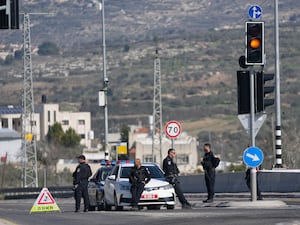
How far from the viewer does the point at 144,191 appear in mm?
34281

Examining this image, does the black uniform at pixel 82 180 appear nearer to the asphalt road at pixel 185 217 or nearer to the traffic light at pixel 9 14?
the asphalt road at pixel 185 217

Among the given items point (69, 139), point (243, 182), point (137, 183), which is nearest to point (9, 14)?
point (137, 183)

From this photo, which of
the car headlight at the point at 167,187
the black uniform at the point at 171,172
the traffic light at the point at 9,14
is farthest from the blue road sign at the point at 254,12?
the traffic light at the point at 9,14

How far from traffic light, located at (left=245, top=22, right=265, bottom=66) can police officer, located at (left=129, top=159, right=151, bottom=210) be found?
4.35m

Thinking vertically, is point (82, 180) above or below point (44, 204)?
above

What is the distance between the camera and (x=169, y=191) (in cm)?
3431

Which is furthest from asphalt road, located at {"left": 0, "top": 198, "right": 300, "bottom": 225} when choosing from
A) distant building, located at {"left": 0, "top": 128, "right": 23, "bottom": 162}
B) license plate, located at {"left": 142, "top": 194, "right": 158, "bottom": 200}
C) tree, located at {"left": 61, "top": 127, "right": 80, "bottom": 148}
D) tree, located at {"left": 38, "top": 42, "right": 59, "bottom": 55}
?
tree, located at {"left": 38, "top": 42, "right": 59, "bottom": 55}

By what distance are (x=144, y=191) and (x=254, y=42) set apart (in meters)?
5.30

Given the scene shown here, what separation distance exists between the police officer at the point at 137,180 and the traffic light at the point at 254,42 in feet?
14.3

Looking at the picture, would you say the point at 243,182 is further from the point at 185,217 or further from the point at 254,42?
the point at 185,217

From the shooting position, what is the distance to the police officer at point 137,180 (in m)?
33.9

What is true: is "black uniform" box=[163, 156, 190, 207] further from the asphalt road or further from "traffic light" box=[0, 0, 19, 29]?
"traffic light" box=[0, 0, 19, 29]

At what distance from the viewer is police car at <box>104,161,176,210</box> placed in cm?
3425

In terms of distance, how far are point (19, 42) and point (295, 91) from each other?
45779 millimetres
